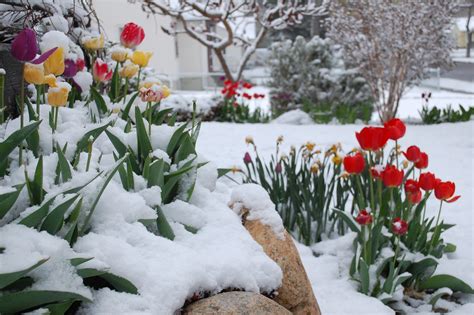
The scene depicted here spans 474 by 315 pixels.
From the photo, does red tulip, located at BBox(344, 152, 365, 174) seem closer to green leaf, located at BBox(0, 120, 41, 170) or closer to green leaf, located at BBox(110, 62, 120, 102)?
green leaf, located at BBox(110, 62, 120, 102)

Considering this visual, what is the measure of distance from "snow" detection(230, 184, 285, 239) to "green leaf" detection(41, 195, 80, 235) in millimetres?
869

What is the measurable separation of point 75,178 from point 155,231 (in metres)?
0.32

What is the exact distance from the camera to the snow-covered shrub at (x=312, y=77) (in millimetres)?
10234

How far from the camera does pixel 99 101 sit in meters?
2.28

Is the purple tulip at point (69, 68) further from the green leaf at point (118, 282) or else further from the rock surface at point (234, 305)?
the rock surface at point (234, 305)

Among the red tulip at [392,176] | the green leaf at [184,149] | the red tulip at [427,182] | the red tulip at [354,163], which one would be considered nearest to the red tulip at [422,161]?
the red tulip at [427,182]

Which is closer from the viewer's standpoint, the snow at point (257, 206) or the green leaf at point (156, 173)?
the green leaf at point (156, 173)

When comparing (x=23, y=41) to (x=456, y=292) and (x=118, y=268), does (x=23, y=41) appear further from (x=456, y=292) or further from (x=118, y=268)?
(x=456, y=292)

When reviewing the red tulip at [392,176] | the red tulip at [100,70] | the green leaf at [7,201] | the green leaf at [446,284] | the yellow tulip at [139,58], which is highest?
the yellow tulip at [139,58]

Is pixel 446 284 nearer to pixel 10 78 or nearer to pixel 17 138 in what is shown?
pixel 17 138

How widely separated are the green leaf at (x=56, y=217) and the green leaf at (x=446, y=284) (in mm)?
1916

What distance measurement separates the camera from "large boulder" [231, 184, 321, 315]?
5.74 feet

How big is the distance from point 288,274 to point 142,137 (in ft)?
2.26

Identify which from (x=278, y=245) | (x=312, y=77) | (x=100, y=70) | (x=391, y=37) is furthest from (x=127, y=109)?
(x=312, y=77)
